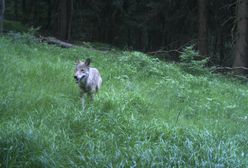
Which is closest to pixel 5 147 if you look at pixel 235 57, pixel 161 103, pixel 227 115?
pixel 161 103

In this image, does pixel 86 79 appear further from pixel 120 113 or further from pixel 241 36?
pixel 241 36

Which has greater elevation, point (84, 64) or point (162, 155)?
point (84, 64)

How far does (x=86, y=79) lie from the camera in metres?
9.72

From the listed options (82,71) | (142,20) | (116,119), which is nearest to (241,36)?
(142,20)

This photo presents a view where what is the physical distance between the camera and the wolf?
948 cm

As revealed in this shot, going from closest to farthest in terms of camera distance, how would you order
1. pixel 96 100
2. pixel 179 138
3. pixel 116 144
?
pixel 116 144 → pixel 179 138 → pixel 96 100

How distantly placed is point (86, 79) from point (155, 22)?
59.3 ft

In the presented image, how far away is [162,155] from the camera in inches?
251

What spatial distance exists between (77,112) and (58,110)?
1.32ft

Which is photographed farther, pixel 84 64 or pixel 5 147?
pixel 84 64

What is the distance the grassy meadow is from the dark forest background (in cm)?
763

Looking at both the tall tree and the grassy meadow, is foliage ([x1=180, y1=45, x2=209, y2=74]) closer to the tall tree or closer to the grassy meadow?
the grassy meadow

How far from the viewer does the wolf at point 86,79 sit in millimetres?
9480

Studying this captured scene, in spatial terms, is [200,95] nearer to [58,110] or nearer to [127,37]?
[58,110]
